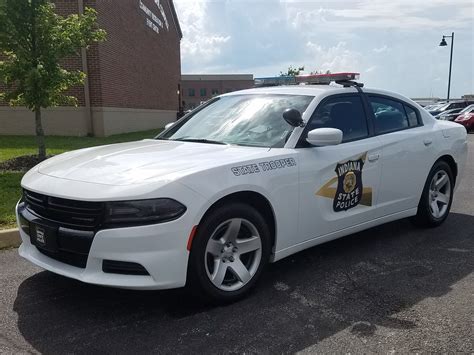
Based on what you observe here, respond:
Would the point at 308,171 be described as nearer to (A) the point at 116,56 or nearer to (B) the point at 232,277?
(B) the point at 232,277

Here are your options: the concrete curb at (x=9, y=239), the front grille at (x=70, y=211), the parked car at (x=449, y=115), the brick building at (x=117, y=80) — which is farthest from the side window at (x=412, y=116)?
→ the parked car at (x=449, y=115)

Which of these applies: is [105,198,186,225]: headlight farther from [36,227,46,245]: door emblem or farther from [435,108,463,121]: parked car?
[435,108,463,121]: parked car

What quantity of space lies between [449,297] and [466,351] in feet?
2.77

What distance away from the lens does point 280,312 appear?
3.57 metres

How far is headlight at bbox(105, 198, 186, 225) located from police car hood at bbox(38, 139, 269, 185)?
0.53 ft

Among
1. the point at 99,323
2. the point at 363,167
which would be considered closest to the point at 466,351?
the point at 363,167

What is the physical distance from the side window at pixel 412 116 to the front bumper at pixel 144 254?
335 cm

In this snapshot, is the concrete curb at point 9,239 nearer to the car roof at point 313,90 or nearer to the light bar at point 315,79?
the car roof at point 313,90

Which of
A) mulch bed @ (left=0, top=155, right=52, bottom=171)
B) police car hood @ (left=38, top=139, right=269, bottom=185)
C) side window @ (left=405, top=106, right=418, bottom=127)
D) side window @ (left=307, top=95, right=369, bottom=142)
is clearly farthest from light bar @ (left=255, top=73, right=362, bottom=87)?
mulch bed @ (left=0, top=155, right=52, bottom=171)

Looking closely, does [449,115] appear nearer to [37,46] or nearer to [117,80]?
[117,80]

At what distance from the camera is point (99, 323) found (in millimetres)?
3402

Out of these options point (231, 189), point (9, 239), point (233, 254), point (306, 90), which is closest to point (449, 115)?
point (306, 90)

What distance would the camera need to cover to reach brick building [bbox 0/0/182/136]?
16094 millimetres

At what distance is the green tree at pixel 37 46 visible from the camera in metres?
8.40
